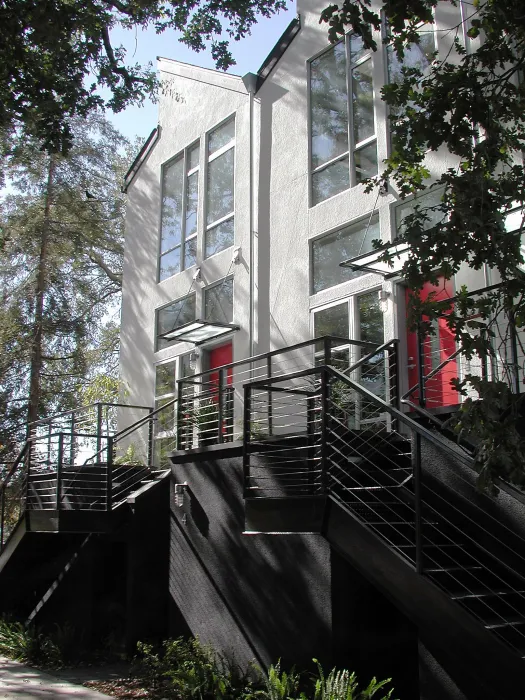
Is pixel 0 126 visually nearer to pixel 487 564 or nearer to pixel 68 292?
pixel 487 564

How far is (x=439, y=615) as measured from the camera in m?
5.57

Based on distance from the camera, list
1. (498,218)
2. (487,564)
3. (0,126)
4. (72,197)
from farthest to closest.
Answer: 1. (72,197)
2. (0,126)
3. (487,564)
4. (498,218)

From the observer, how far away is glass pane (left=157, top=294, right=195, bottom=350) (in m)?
14.9

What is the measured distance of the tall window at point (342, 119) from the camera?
11328mm

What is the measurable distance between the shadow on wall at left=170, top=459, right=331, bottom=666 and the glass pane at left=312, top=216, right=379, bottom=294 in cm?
359

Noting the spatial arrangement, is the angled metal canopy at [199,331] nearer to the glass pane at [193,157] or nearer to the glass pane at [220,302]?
the glass pane at [220,302]

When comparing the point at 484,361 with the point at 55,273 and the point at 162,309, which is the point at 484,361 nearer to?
the point at 162,309

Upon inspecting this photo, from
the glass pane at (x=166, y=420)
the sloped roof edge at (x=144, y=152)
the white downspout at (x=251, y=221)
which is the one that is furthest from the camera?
the sloped roof edge at (x=144, y=152)

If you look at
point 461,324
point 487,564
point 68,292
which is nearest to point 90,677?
point 487,564

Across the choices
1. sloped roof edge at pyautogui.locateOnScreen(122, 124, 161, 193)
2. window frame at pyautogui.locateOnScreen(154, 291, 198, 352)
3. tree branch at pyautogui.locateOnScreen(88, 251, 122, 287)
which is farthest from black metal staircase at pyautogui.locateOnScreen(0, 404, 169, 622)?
tree branch at pyautogui.locateOnScreen(88, 251, 122, 287)

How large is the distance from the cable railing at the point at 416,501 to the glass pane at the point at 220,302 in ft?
17.3

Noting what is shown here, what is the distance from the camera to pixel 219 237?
46.8 feet

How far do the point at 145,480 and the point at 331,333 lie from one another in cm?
374

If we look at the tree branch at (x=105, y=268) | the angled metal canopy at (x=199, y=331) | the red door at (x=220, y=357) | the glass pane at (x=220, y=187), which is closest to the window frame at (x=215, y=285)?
the angled metal canopy at (x=199, y=331)
